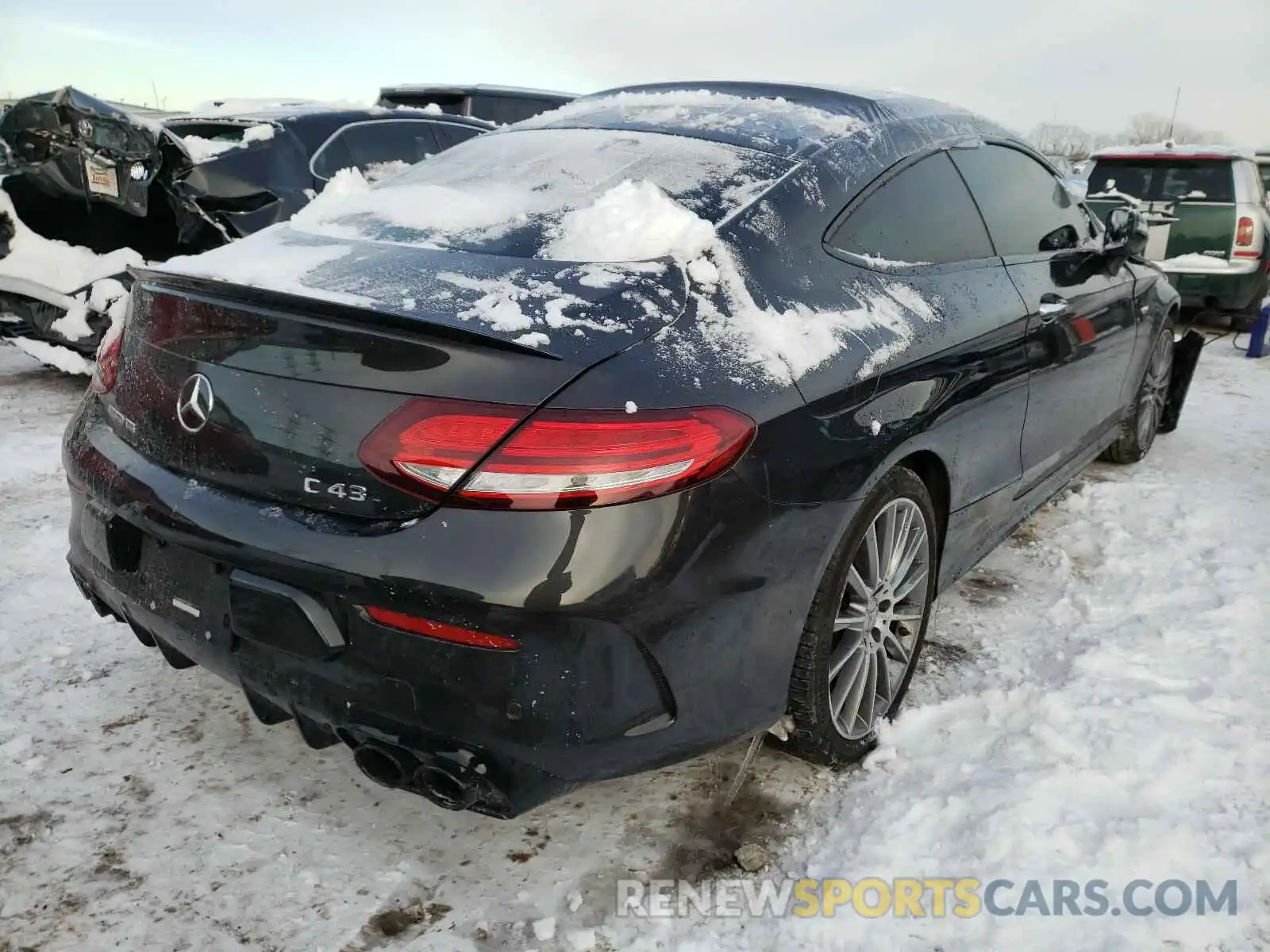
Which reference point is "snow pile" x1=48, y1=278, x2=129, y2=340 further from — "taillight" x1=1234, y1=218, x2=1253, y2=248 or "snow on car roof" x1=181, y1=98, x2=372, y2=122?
"taillight" x1=1234, y1=218, x2=1253, y2=248

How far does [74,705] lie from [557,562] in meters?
1.70

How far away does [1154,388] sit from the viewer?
15.8ft

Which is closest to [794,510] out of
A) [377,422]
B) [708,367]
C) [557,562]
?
[708,367]

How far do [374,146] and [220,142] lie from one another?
34.9 inches

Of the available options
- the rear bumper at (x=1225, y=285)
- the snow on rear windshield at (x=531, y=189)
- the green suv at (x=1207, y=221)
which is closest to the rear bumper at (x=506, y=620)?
the snow on rear windshield at (x=531, y=189)

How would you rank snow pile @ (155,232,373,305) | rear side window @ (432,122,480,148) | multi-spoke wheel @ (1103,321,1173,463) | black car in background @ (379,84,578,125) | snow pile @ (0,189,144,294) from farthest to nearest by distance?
black car in background @ (379,84,578,125) < rear side window @ (432,122,480,148) < snow pile @ (0,189,144,294) < multi-spoke wheel @ (1103,321,1173,463) < snow pile @ (155,232,373,305)

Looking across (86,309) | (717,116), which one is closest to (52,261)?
(86,309)

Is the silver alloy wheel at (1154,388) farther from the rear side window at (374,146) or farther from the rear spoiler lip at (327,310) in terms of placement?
the rear side window at (374,146)

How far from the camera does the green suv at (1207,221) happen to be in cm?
810

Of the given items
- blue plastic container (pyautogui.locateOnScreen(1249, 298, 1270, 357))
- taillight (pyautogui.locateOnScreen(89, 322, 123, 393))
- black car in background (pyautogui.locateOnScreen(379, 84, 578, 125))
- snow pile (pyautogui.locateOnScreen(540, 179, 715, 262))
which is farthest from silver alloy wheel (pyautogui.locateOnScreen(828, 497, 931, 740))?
blue plastic container (pyautogui.locateOnScreen(1249, 298, 1270, 357))

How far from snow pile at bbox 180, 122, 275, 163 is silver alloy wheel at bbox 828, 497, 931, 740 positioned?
173 inches

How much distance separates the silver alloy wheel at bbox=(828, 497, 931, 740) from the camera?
2.25m

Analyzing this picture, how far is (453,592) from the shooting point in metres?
1.60

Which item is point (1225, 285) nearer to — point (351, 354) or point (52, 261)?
point (351, 354)
